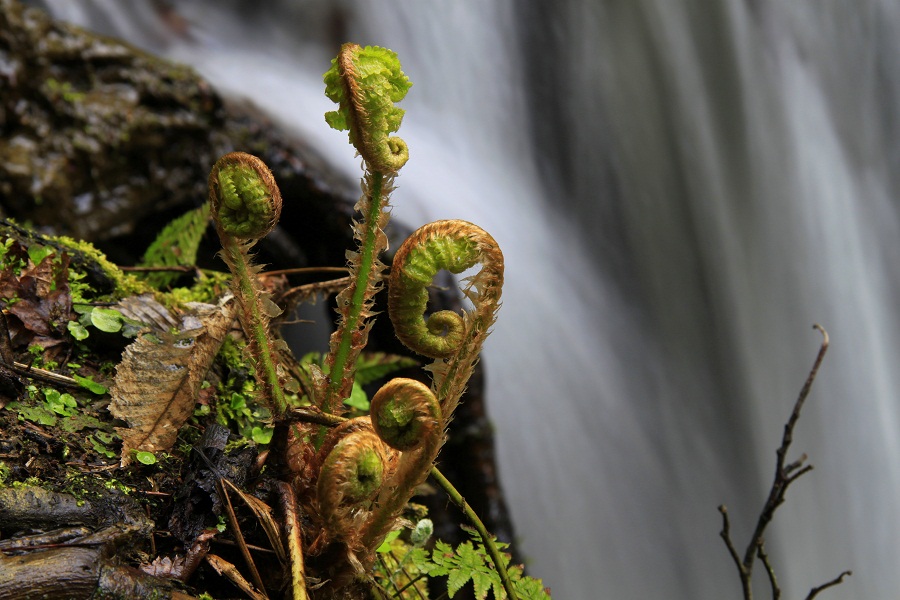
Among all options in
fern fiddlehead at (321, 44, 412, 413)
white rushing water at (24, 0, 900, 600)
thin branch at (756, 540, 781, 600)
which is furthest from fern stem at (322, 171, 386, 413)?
white rushing water at (24, 0, 900, 600)

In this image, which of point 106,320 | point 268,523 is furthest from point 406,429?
point 106,320

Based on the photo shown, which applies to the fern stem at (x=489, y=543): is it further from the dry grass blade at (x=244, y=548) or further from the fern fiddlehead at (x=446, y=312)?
the dry grass blade at (x=244, y=548)

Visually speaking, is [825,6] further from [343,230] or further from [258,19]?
[343,230]

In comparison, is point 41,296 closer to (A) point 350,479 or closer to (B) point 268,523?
(B) point 268,523

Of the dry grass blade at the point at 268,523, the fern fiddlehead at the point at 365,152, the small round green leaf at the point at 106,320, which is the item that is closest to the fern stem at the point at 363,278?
the fern fiddlehead at the point at 365,152

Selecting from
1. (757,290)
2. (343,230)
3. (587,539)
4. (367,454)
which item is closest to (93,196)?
(343,230)

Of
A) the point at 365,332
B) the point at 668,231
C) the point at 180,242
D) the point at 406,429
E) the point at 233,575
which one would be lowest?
the point at 233,575

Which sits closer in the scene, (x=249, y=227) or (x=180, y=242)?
(x=249, y=227)

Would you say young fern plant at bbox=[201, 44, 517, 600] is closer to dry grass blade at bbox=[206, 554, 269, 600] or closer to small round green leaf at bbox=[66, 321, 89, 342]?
dry grass blade at bbox=[206, 554, 269, 600]
